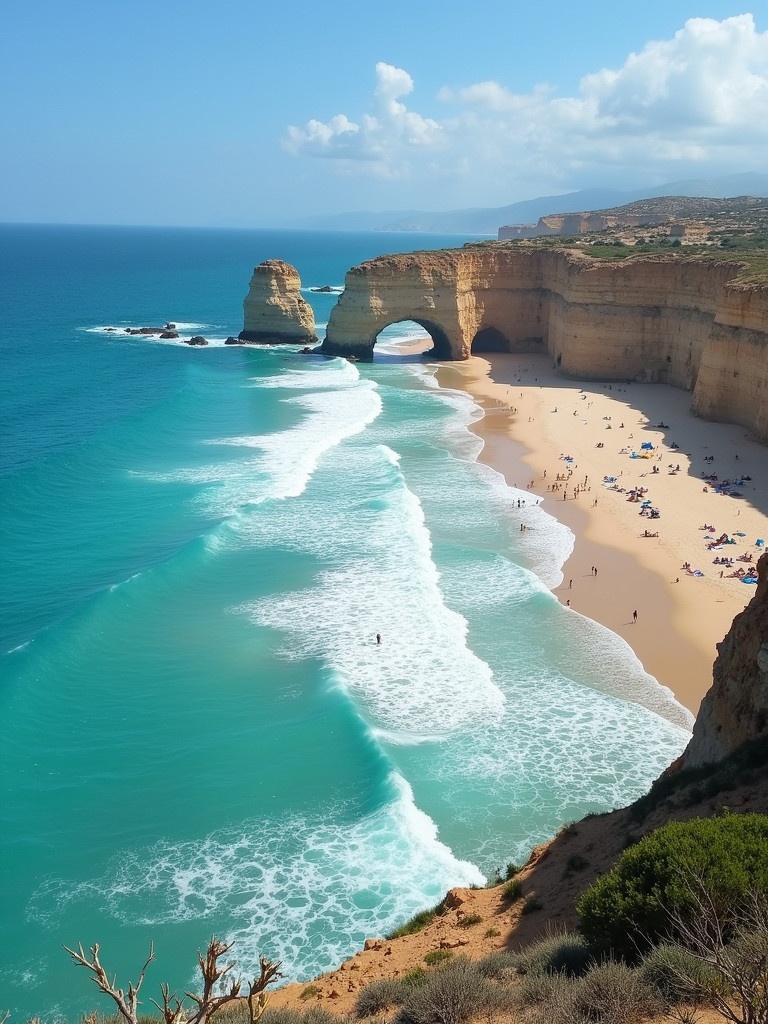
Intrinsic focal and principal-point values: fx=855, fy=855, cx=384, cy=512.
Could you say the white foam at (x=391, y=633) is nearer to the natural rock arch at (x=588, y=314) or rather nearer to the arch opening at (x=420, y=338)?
the natural rock arch at (x=588, y=314)

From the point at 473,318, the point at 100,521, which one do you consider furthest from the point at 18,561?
the point at 473,318

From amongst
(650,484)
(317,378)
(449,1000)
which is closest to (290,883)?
(449,1000)

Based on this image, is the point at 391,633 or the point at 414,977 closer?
the point at 414,977

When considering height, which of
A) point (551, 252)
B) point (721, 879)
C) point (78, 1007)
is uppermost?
point (551, 252)

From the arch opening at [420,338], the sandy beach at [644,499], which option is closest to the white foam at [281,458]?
the sandy beach at [644,499]

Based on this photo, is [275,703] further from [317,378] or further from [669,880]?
[317,378]

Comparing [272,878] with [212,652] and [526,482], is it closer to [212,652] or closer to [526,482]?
[212,652]

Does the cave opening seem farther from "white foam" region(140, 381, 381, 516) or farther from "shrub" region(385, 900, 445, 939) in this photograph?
"shrub" region(385, 900, 445, 939)
